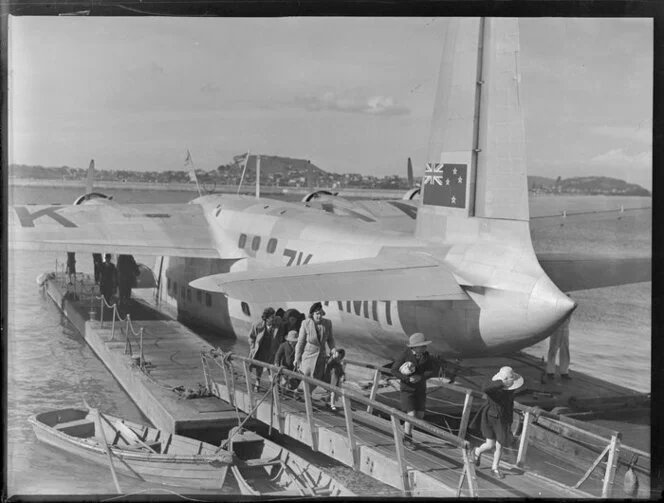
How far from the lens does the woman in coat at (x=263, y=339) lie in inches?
590

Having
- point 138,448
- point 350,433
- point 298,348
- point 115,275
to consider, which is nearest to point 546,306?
point 298,348

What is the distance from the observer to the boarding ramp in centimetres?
1145

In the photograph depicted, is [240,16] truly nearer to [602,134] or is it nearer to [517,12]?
[517,12]

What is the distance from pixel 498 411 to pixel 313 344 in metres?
3.53

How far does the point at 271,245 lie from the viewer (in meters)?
20.9

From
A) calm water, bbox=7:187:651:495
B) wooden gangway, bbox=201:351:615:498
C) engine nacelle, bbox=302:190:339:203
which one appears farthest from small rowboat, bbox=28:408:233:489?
engine nacelle, bbox=302:190:339:203

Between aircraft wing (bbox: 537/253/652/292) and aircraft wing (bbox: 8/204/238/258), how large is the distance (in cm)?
878

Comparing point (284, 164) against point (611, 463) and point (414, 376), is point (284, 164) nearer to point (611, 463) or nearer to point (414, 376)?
point (414, 376)

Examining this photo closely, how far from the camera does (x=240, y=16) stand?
13625mm

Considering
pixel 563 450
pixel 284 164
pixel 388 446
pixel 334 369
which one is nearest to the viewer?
pixel 388 446

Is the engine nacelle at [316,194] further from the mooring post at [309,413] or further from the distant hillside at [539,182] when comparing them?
the mooring post at [309,413]

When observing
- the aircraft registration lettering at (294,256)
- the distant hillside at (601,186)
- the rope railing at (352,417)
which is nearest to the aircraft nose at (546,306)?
the rope railing at (352,417)

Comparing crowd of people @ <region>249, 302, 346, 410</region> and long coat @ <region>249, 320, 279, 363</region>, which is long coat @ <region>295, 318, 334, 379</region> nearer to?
crowd of people @ <region>249, 302, 346, 410</region>

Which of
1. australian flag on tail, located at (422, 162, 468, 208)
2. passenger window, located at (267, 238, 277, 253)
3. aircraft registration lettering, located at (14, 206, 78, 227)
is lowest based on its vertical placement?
passenger window, located at (267, 238, 277, 253)
